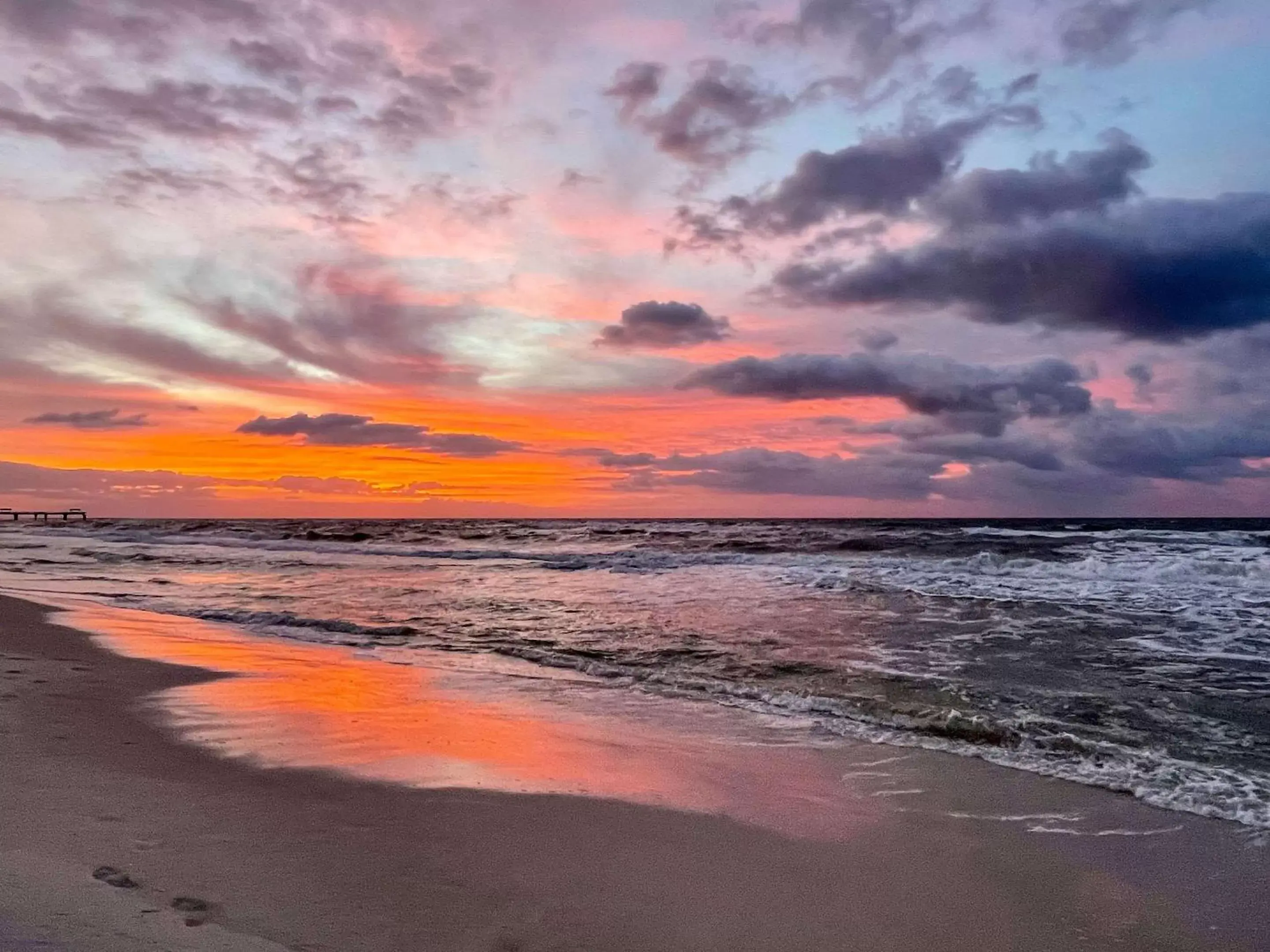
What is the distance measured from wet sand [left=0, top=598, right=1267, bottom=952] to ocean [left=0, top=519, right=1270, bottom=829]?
4.52 ft

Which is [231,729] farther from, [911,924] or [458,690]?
[911,924]

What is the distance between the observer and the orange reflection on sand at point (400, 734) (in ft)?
16.0

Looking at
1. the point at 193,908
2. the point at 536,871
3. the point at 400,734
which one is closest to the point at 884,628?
the point at 400,734

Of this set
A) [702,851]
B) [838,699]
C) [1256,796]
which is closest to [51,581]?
[838,699]

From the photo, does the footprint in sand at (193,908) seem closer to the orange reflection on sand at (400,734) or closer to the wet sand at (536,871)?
the wet sand at (536,871)

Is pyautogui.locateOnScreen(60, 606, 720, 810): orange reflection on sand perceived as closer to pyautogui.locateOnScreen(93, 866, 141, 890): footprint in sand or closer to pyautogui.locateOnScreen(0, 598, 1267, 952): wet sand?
pyautogui.locateOnScreen(0, 598, 1267, 952): wet sand

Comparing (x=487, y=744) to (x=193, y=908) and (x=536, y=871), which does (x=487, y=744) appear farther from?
(x=193, y=908)

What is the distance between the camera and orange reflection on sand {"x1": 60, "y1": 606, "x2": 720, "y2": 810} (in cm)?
489

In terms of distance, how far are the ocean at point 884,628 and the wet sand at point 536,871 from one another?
1.38 metres

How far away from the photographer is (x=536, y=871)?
3.59 meters

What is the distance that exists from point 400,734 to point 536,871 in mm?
2527

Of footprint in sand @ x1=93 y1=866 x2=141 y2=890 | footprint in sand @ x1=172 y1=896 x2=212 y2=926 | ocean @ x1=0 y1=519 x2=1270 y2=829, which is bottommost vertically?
ocean @ x1=0 y1=519 x2=1270 y2=829

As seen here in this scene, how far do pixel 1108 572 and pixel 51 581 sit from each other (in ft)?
79.7

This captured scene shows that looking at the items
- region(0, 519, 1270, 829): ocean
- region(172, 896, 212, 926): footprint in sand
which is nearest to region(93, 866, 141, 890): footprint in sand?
region(172, 896, 212, 926): footprint in sand
